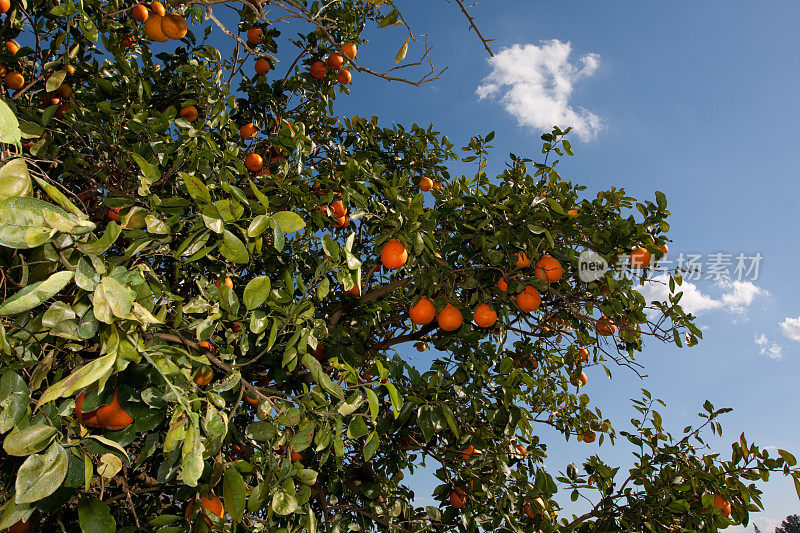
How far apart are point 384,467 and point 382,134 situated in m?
2.55

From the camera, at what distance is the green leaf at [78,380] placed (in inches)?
33.4

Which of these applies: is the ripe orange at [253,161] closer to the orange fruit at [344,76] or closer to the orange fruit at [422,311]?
the orange fruit at [344,76]

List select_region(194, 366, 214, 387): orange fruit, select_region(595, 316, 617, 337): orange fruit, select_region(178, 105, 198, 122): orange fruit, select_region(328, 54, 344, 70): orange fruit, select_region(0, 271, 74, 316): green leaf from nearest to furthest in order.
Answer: select_region(0, 271, 74, 316): green leaf → select_region(194, 366, 214, 387): orange fruit → select_region(595, 316, 617, 337): orange fruit → select_region(178, 105, 198, 122): orange fruit → select_region(328, 54, 344, 70): orange fruit

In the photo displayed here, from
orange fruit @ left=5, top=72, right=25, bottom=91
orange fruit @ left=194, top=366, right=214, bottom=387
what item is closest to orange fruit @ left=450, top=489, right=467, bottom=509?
orange fruit @ left=194, top=366, right=214, bottom=387

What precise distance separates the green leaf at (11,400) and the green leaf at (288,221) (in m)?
0.69

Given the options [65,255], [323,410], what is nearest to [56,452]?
[65,255]

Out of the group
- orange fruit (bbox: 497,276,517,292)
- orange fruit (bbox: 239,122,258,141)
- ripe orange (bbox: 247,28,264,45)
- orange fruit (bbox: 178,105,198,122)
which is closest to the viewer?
orange fruit (bbox: 497,276,517,292)

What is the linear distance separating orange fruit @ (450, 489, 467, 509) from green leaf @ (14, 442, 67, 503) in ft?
6.89

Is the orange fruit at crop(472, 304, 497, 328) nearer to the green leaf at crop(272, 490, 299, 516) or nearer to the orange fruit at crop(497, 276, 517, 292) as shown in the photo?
the orange fruit at crop(497, 276, 517, 292)

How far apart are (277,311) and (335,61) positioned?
254 centimetres

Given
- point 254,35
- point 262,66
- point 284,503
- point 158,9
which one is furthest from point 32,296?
point 254,35

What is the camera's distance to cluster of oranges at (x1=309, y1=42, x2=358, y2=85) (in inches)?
146

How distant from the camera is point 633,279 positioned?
2.48 metres

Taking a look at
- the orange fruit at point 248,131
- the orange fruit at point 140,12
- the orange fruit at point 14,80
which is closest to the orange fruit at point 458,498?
the orange fruit at point 248,131
